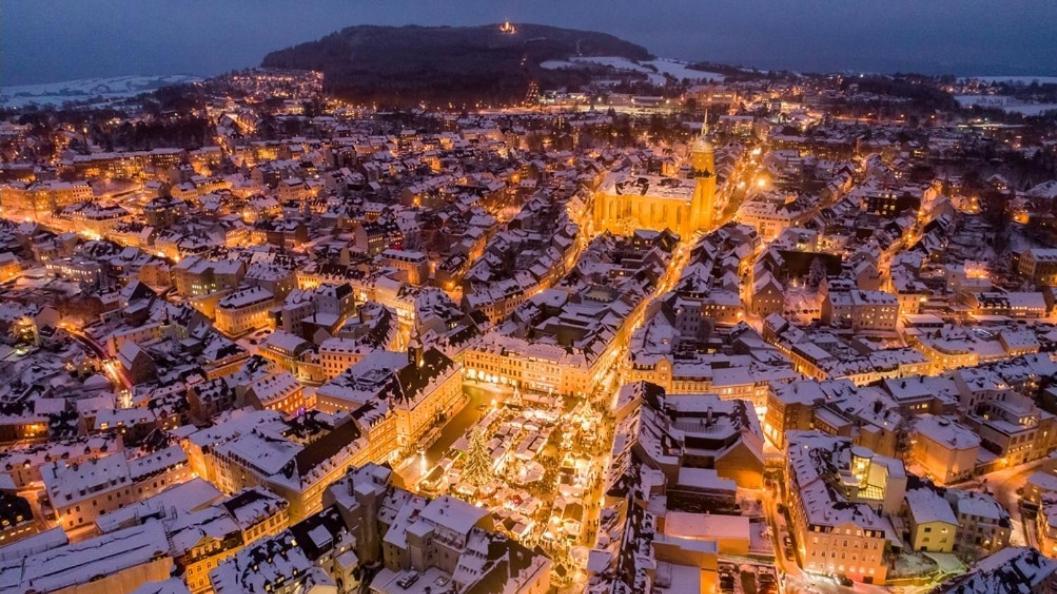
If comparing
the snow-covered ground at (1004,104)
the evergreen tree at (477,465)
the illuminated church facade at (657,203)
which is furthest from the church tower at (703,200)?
the snow-covered ground at (1004,104)

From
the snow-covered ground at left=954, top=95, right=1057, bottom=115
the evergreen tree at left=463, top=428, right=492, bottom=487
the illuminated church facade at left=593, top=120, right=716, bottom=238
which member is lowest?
the evergreen tree at left=463, top=428, right=492, bottom=487

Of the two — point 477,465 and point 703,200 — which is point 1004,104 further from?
point 477,465

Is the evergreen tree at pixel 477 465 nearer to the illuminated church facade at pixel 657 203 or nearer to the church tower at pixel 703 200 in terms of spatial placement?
the illuminated church facade at pixel 657 203

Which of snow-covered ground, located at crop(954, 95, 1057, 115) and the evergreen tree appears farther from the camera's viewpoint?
snow-covered ground, located at crop(954, 95, 1057, 115)

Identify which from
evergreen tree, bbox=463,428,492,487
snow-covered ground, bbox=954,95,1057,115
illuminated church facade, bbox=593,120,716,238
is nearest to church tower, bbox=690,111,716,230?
illuminated church facade, bbox=593,120,716,238

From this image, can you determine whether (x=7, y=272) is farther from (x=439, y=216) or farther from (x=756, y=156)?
(x=756, y=156)

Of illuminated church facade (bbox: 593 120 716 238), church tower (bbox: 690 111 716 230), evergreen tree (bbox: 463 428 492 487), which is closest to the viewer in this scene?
evergreen tree (bbox: 463 428 492 487)

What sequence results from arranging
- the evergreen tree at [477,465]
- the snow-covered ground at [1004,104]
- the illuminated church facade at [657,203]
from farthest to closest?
the snow-covered ground at [1004,104] → the illuminated church facade at [657,203] → the evergreen tree at [477,465]

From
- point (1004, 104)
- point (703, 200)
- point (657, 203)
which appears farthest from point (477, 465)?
point (1004, 104)

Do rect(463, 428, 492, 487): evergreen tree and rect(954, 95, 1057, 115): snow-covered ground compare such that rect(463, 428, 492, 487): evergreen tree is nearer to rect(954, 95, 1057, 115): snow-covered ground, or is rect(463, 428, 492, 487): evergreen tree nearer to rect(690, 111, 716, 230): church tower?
rect(690, 111, 716, 230): church tower
